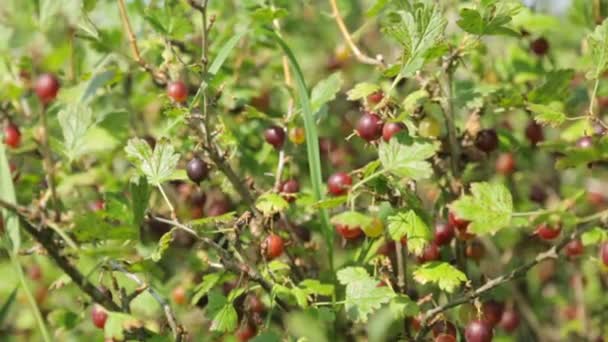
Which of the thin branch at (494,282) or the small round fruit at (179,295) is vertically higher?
the thin branch at (494,282)

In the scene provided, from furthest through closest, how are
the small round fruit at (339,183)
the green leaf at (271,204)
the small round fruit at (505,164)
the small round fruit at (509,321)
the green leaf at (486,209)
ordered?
the small round fruit at (505,164), the small round fruit at (509,321), the small round fruit at (339,183), the green leaf at (271,204), the green leaf at (486,209)

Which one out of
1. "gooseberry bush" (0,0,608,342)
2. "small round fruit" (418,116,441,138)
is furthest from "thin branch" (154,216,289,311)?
"small round fruit" (418,116,441,138)

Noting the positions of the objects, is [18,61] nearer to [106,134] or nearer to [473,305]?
[106,134]

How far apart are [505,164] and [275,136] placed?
41.5 inches

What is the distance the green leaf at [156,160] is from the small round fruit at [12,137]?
695 mm

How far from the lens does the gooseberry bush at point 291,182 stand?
1.81 meters

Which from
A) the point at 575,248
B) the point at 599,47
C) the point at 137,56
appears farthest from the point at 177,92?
the point at 575,248

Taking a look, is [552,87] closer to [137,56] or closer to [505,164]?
[505,164]

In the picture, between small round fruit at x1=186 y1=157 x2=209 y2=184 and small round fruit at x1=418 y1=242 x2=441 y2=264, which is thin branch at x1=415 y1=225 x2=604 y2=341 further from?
small round fruit at x1=186 y1=157 x2=209 y2=184

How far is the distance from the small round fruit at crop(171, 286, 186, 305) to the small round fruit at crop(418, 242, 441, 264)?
0.87 meters

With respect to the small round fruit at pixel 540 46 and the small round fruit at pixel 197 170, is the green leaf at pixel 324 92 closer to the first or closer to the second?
the small round fruit at pixel 197 170

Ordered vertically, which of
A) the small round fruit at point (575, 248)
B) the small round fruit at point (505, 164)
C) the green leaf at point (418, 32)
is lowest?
the small round fruit at point (575, 248)

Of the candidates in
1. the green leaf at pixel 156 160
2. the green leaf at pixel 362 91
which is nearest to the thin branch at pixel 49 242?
the green leaf at pixel 156 160

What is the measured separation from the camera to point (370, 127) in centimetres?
191
